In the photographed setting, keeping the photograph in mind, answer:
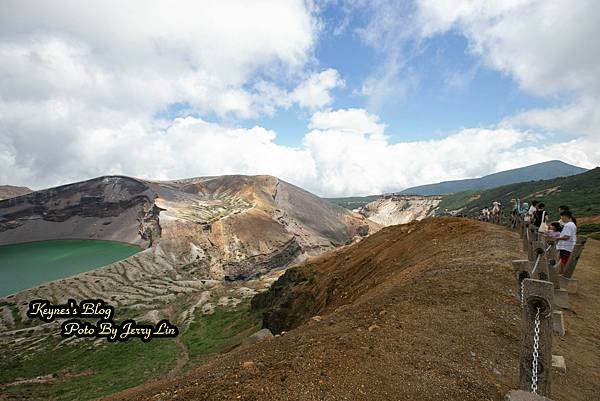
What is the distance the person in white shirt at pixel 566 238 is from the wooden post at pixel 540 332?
867 cm

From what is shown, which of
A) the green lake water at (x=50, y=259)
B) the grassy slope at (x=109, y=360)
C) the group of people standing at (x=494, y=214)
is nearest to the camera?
the group of people standing at (x=494, y=214)

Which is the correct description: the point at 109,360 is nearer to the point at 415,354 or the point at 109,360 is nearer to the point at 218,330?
the point at 218,330

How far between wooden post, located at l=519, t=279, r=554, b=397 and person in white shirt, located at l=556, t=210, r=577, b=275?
867 cm

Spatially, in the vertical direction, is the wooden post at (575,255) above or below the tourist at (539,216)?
below

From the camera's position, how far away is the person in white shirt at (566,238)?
40.4 ft

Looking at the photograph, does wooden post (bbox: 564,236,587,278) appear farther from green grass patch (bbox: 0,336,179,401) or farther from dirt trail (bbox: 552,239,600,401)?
green grass patch (bbox: 0,336,179,401)

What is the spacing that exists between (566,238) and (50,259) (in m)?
147

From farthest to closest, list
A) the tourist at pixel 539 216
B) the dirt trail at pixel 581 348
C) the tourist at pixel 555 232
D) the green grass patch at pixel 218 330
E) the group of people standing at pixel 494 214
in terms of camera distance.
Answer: the green grass patch at pixel 218 330 < the group of people standing at pixel 494 214 < the tourist at pixel 539 216 < the tourist at pixel 555 232 < the dirt trail at pixel 581 348

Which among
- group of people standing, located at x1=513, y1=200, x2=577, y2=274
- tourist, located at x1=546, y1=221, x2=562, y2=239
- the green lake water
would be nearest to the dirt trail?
group of people standing, located at x1=513, y1=200, x2=577, y2=274

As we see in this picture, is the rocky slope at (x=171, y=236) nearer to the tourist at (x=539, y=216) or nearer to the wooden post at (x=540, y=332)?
the tourist at (x=539, y=216)

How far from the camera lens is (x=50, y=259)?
121 metres

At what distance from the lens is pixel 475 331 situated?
870cm

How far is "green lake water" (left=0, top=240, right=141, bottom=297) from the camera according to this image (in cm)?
10244

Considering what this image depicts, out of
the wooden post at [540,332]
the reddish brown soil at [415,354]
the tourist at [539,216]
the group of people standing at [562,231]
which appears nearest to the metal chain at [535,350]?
the wooden post at [540,332]
